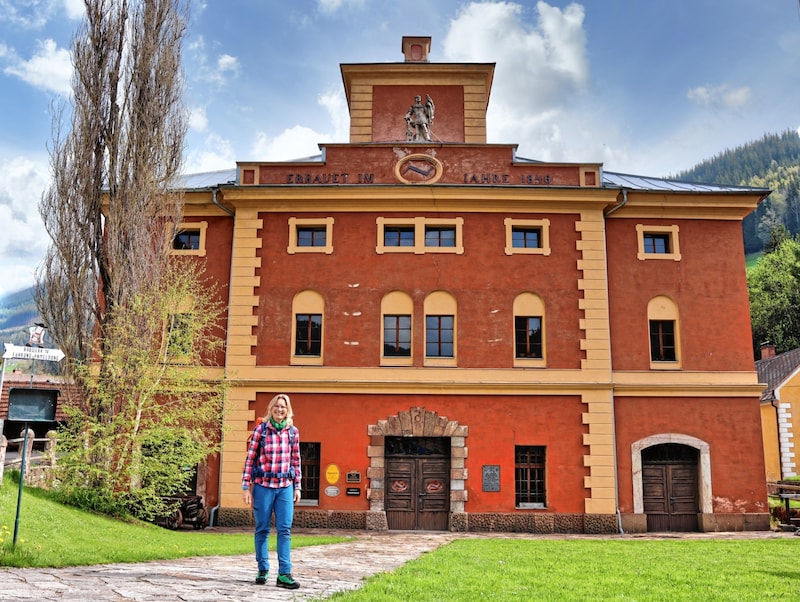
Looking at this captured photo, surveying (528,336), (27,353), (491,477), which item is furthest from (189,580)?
(528,336)

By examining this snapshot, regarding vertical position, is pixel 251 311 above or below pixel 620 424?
above

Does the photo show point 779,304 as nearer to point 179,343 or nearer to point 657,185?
point 657,185

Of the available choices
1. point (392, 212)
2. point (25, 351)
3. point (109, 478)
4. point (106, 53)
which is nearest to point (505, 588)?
point (25, 351)

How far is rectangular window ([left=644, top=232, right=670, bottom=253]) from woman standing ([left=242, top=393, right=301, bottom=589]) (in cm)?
1595

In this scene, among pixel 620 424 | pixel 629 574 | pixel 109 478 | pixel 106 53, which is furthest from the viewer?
pixel 620 424

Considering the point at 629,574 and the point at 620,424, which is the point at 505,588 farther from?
the point at 620,424

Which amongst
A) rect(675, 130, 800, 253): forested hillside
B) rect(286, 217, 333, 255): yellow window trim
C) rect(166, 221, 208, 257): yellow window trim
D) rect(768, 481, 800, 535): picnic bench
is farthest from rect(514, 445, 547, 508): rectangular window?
rect(675, 130, 800, 253): forested hillside

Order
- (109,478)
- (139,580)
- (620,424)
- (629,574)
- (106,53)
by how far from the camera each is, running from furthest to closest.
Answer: (620,424)
(106,53)
(109,478)
(629,574)
(139,580)

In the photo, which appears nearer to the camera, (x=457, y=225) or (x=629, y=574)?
(x=629, y=574)

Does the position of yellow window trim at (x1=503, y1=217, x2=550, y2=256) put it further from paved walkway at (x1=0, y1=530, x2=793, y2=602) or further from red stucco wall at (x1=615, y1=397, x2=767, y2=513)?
paved walkway at (x1=0, y1=530, x2=793, y2=602)

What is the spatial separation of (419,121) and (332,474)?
35.9ft

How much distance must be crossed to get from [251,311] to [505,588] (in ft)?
45.0

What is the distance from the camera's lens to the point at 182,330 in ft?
60.2

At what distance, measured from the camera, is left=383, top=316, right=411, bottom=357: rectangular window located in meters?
20.0
